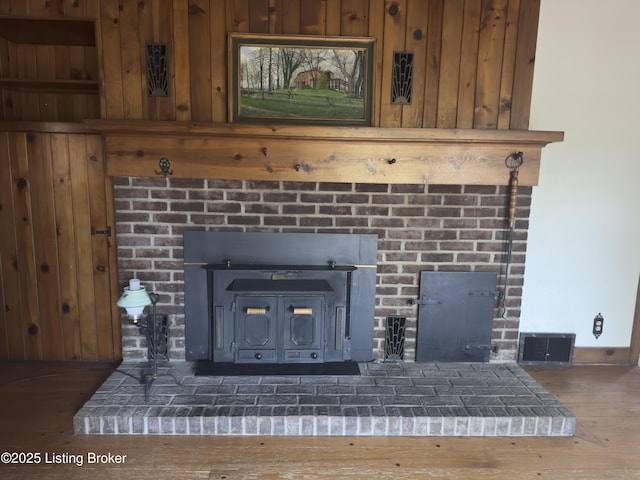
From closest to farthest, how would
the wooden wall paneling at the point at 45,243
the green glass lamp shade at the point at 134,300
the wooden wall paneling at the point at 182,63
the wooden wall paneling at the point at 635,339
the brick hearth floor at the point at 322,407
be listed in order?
the brick hearth floor at the point at 322,407
the green glass lamp shade at the point at 134,300
the wooden wall paneling at the point at 182,63
the wooden wall paneling at the point at 45,243
the wooden wall paneling at the point at 635,339

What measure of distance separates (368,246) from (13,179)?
215 centimetres

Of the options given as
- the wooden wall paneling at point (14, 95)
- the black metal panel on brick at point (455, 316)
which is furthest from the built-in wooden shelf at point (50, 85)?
the black metal panel on brick at point (455, 316)

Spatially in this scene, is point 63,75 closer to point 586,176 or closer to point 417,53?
point 417,53

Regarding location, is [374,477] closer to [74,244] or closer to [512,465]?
[512,465]

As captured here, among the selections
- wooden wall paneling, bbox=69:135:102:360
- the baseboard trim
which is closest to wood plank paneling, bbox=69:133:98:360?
wooden wall paneling, bbox=69:135:102:360

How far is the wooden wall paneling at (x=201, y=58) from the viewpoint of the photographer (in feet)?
7.76

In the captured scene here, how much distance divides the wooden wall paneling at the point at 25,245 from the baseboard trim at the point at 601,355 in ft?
11.3

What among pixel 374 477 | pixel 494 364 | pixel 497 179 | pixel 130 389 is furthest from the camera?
pixel 494 364

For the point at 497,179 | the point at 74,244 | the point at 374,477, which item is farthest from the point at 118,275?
the point at 497,179

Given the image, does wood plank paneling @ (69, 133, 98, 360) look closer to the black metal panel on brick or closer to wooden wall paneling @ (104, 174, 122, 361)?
wooden wall paneling @ (104, 174, 122, 361)

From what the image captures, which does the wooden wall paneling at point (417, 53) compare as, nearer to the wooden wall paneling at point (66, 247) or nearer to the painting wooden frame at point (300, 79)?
the painting wooden frame at point (300, 79)

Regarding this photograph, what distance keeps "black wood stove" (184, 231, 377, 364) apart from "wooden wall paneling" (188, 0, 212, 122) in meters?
0.70

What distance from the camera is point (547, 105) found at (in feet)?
8.64

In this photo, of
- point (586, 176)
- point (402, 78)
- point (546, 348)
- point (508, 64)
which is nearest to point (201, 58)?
point (402, 78)
